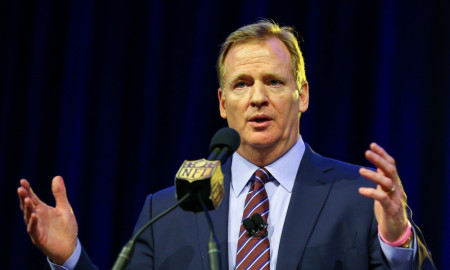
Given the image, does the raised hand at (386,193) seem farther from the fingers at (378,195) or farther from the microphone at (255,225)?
the microphone at (255,225)

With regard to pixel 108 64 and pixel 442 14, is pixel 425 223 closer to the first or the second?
pixel 442 14

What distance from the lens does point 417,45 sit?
2.91m

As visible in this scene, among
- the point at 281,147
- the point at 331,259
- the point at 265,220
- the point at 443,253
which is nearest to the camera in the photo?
the point at 331,259

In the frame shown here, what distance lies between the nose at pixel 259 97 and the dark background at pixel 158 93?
0.91 metres

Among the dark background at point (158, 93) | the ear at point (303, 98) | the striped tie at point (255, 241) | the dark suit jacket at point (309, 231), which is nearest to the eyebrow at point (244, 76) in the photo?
the ear at point (303, 98)

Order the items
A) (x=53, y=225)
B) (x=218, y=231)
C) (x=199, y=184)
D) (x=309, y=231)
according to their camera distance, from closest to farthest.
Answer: (x=199, y=184) → (x=53, y=225) → (x=309, y=231) → (x=218, y=231)

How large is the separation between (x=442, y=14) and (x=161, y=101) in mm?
1551

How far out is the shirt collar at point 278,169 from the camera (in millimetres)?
2096

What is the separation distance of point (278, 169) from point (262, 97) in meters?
0.27

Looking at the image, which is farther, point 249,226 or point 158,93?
point 158,93

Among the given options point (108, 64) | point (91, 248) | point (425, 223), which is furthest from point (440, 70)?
point (91, 248)

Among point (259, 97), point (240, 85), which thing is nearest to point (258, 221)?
point (259, 97)

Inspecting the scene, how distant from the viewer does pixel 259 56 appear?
7.29 ft

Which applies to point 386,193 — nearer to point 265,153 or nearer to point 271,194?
point 271,194
